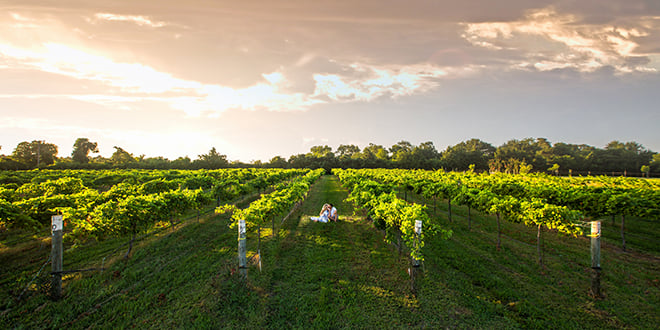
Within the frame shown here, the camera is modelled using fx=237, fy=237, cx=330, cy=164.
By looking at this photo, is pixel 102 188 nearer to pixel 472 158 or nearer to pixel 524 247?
pixel 524 247

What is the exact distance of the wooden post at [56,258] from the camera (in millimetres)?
6953

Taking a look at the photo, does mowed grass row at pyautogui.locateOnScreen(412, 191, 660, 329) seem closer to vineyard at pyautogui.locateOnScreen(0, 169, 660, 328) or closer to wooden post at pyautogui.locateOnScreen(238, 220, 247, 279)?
vineyard at pyautogui.locateOnScreen(0, 169, 660, 328)

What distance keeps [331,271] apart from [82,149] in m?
107

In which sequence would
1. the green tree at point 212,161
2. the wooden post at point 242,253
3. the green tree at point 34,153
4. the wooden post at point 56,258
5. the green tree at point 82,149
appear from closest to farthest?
1. the wooden post at point 56,258
2. the wooden post at point 242,253
3. the green tree at point 34,153
4. the green tree at point 82,149
5. the green tree at point 212,161

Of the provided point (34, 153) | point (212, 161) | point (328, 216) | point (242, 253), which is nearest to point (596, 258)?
point (242, 253)

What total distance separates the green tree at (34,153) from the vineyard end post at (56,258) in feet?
273

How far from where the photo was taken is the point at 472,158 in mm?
84562

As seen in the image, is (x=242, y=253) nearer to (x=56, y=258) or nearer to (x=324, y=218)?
(x=56, y=258)

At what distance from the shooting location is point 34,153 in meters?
65.4

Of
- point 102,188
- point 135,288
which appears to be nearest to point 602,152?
point 135,288

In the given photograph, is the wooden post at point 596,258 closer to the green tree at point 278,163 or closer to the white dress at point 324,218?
the white dress at point 324,218

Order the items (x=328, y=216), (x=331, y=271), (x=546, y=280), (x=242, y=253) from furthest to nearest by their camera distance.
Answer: (x=328, y=216) < (x=331, y=271) < (x=546, y=280) < (x=242, y=253)

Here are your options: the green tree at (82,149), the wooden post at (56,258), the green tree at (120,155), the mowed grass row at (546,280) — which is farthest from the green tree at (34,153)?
the mowed grass row at (546,280)

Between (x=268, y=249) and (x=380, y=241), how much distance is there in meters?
5.51
